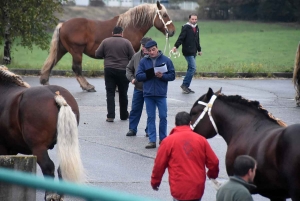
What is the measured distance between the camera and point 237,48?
155 ft

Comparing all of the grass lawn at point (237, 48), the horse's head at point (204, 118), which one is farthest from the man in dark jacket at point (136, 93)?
the grass lawn at point (237, 48)

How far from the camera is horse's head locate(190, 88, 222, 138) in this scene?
7.87m

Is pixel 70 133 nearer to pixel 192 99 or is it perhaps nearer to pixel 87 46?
pixel 192 99

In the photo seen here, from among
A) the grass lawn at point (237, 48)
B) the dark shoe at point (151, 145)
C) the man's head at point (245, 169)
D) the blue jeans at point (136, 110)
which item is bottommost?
the grass lawn at point (237, 48)

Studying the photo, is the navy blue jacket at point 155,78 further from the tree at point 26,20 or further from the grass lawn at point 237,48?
the tree at point 26,20

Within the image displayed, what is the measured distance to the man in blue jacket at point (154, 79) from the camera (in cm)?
1211

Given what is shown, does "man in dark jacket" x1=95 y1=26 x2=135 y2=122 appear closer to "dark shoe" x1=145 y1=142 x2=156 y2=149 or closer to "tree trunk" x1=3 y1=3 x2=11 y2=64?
"dark shoe" x1=145 y1=142 x2=156 y2=149

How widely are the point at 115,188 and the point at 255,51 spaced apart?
118 ft

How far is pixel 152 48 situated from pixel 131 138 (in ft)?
7.17

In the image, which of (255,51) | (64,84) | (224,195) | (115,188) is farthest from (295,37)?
(224,195)

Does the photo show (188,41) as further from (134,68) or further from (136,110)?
(134,68)

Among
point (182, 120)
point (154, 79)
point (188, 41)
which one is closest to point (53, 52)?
point (188, 41)

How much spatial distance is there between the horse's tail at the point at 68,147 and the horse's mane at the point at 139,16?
38.6ft

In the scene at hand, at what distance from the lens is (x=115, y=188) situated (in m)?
9.55
